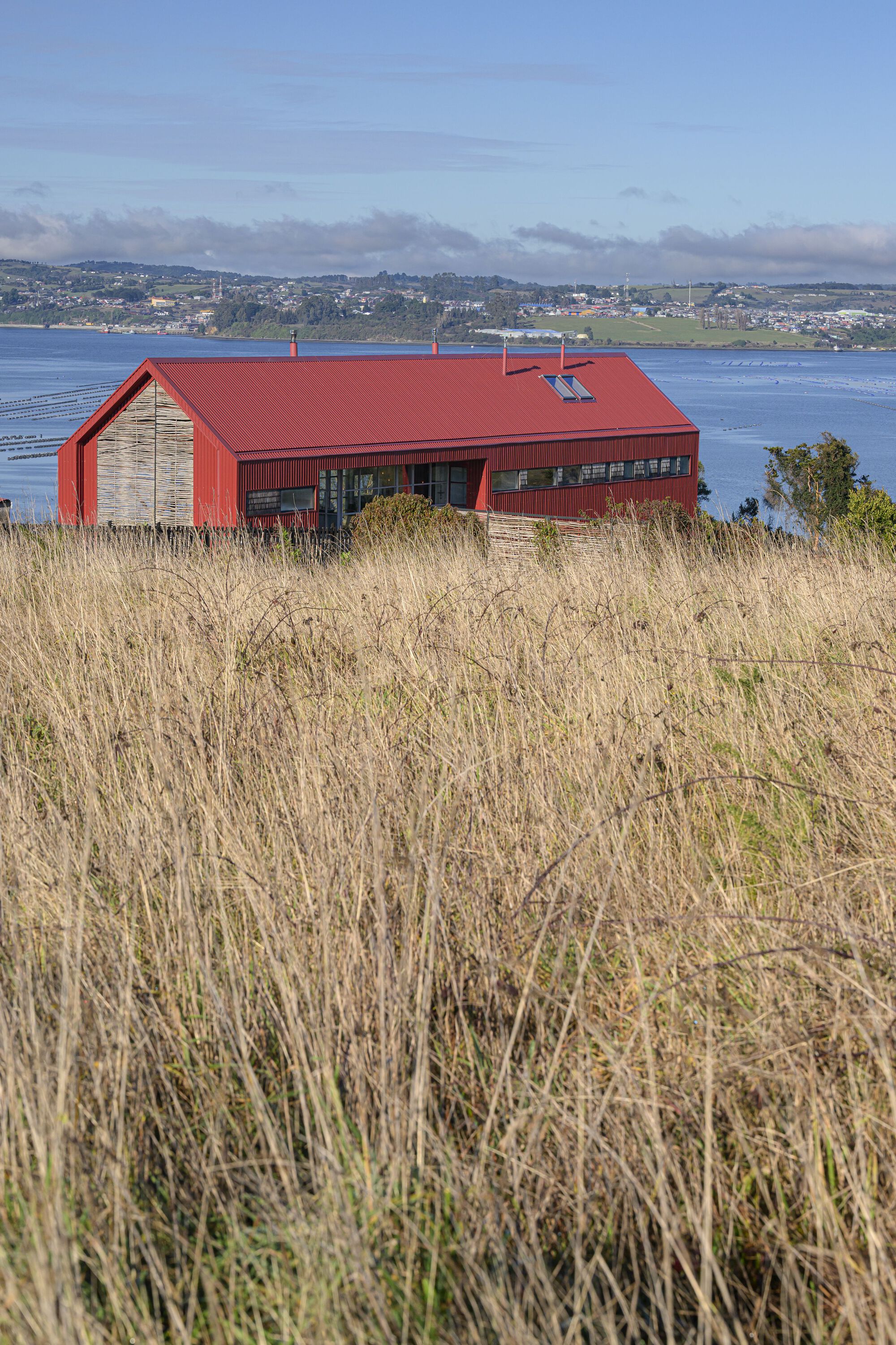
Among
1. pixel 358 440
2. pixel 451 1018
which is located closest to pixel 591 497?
pixel 358 440

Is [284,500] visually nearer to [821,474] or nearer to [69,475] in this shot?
[69,475]

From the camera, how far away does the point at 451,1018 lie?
2480mm

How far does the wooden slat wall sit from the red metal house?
0.05 metres

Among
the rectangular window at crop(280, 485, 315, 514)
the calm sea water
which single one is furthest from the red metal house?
the calm sea water

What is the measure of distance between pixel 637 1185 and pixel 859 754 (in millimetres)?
2207

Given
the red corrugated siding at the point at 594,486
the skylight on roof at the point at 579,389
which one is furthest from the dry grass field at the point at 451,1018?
the skylight on roof at the point at 579,389

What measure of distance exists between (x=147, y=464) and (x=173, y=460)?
4.88ft

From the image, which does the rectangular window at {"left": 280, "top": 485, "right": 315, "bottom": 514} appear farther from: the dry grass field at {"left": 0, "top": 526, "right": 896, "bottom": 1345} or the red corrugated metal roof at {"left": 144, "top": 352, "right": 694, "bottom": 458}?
the dry grass field at {"left": 0, "top": 526, "right": 896, "bottom": 1345}

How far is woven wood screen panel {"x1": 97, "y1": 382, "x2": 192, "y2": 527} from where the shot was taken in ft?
108

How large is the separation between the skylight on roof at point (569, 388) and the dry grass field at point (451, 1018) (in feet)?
125

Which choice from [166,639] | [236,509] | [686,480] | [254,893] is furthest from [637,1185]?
[686,480]

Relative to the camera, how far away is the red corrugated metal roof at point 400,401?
32594 mm

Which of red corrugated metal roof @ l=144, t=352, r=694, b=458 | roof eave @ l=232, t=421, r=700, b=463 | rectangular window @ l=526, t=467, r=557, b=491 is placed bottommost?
rectangular window @ l=526, t=467, r=557, b=491

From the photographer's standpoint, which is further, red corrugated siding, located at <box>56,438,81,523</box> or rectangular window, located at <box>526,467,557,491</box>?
rectangular window, located at <box>526,467,557,491</box>
